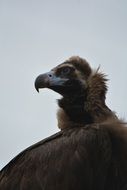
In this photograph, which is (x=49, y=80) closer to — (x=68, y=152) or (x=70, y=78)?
(x=70, y=78)

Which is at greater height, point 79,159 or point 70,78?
point 70,78

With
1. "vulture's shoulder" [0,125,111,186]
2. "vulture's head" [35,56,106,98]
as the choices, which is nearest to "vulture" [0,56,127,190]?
"vulture's shoulder" [0,125,111,186]

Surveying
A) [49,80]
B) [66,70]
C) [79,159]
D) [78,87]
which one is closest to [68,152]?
[79,159]

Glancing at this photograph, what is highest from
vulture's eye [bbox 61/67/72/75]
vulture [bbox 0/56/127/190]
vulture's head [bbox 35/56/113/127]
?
vulture's eye [bbox 61/67/72/75]

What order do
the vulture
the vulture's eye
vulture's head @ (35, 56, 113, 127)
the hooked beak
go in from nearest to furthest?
the vulture, vulture's head @ (35, 56, 113, 127), the hooked beak, the vulture's eye

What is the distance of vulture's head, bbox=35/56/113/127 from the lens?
966cm

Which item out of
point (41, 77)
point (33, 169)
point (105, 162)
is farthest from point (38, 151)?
point (41, 77)

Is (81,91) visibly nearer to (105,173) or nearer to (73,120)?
(73,120)

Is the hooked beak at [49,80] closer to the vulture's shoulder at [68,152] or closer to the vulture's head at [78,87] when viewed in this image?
the vulture's head at [78,87]

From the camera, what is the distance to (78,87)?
10078 millimetres

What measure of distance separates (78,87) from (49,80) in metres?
0.47

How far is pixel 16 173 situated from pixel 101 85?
81.7 inches

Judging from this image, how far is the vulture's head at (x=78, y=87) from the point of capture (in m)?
9.66

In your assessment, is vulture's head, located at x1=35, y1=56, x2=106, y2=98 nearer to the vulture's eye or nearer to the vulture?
the vulture's eye
